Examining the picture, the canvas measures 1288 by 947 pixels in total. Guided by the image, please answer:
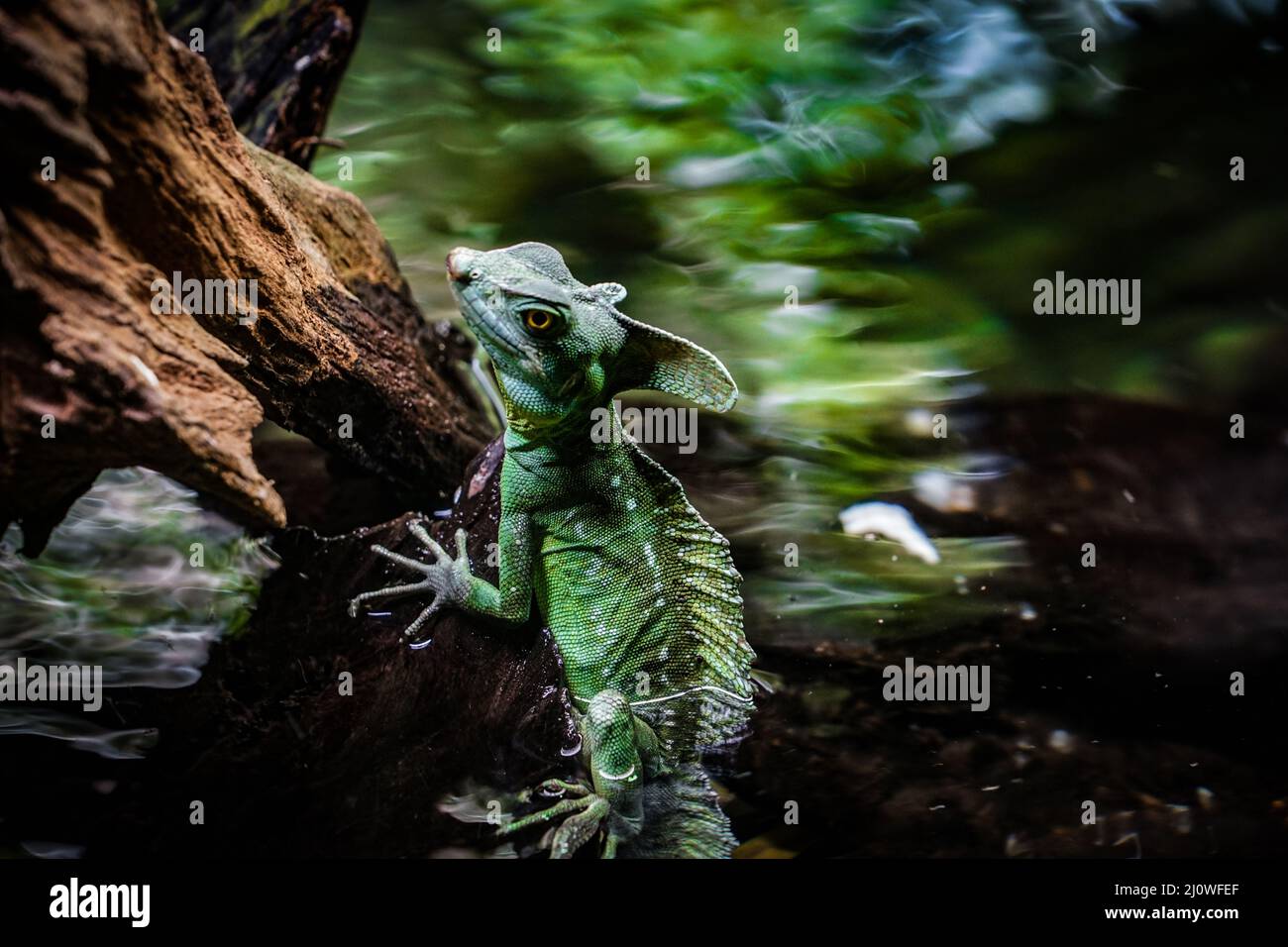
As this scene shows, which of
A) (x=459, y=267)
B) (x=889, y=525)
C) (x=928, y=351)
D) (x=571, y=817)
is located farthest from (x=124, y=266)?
(x=928, y=351)

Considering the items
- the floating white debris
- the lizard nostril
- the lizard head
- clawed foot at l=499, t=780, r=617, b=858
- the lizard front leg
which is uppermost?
the lizard nostril

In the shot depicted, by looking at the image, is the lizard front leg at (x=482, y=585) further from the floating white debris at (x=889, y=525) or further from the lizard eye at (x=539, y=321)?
the floating white debris at (x=889, y=525)

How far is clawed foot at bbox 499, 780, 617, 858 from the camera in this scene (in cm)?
313

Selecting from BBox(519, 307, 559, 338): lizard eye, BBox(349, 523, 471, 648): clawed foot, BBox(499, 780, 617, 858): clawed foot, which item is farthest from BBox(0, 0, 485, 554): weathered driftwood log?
BBox(499, 780, 617, 858): clawed foot

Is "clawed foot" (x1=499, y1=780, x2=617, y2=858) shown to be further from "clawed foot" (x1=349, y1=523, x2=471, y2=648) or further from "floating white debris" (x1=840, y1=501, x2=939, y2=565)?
"floating white debris" (x1=840, y1=501, x2=939, y2=565)

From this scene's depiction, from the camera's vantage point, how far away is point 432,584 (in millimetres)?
3945

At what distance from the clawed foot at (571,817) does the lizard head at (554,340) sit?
1.33m

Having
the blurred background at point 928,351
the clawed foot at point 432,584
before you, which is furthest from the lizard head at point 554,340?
the blurred background at point 928,351

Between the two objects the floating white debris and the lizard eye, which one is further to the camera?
the floating white debris

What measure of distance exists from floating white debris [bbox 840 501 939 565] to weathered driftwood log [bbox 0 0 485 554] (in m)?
3.21

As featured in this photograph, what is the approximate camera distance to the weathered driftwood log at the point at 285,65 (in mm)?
4852

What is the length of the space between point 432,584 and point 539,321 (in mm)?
1203

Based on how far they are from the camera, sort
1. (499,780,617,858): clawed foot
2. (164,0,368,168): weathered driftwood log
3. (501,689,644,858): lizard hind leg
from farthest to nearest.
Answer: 1. (164,0,368,168): weathered driftwood log
2. (501,689,644,858): lizard hind leg
3. (499,780,617,858): clawed foot
